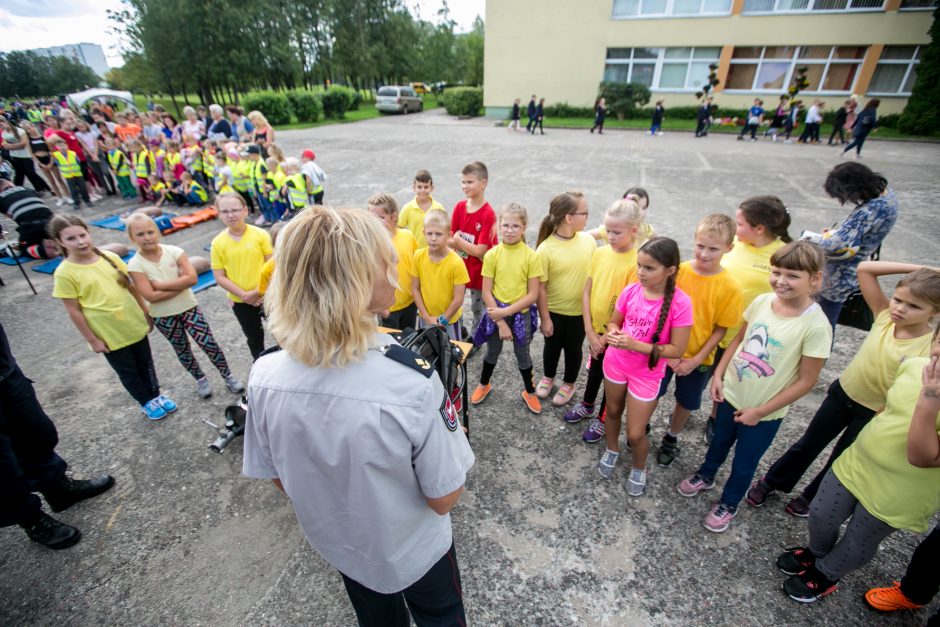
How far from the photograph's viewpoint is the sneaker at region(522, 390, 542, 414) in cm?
369

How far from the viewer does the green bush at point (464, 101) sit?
88.2 feet

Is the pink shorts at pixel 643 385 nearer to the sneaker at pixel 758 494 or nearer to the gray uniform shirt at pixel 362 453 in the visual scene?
the sneaker at pixel 758 494

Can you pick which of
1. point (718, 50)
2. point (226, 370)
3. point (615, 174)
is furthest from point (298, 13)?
point (226, 370)

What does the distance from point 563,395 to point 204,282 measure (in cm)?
560

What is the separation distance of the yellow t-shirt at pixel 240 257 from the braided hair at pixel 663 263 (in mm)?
3185

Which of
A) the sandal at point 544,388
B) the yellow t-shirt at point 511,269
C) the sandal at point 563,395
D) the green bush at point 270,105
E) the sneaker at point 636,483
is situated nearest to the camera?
the sneaker at point 636,483

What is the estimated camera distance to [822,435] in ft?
8.41

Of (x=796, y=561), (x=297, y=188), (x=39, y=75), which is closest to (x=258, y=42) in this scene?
(x=297, y=188)

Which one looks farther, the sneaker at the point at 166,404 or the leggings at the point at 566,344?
the sneaker at the point at 166,404

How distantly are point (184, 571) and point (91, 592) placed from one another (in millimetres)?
498

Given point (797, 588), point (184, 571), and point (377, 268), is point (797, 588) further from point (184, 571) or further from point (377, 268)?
point (184, 571)

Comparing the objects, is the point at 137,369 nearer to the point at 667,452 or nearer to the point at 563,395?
the point at 563,395

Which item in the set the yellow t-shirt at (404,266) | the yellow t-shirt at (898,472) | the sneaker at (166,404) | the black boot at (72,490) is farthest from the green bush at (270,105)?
the yellow t-shirt at (898,472)

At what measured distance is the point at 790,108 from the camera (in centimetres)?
1728
